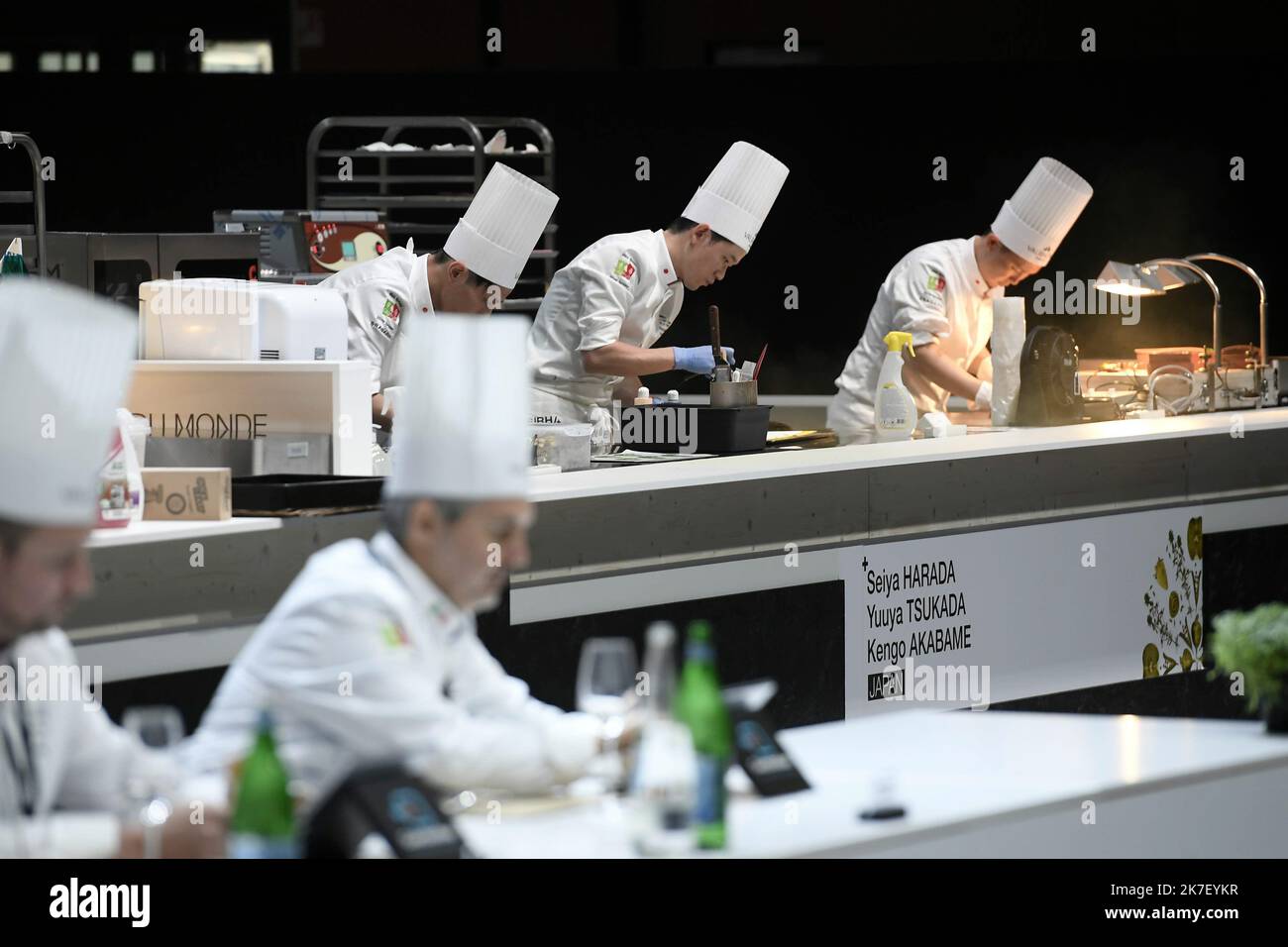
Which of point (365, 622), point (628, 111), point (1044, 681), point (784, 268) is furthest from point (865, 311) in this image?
point (365, 622)

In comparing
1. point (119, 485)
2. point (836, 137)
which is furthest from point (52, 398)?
point (836, 137)

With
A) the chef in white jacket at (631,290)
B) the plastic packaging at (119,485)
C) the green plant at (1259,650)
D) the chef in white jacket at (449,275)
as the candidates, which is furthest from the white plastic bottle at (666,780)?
the chef in white jacket at (631,290)

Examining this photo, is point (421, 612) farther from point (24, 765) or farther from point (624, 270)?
point (624, 270)

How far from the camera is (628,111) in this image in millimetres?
8289

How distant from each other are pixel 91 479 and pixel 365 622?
0.39 meters

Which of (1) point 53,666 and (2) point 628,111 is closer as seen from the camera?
(1) point 53,666

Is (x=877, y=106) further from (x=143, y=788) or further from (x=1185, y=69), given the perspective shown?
(x=143, y=788)

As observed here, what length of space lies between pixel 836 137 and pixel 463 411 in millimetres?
6233

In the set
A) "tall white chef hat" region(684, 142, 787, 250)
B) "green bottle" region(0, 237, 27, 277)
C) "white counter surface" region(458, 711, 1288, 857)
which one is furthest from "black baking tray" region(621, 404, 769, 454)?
"white counter surface" region(458, 711, 1288, 857)

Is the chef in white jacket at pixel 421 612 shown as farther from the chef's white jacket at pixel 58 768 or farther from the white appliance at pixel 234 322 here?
the white appliance at pixel 234 322

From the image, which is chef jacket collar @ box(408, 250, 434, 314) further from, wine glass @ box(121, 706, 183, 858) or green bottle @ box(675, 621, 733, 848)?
wine glass @ box(121, 706, 183, 858)

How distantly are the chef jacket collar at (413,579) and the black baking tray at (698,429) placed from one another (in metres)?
2.40

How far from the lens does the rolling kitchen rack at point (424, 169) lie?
770cm

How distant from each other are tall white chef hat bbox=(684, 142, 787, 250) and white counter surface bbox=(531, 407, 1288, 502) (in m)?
0.93
